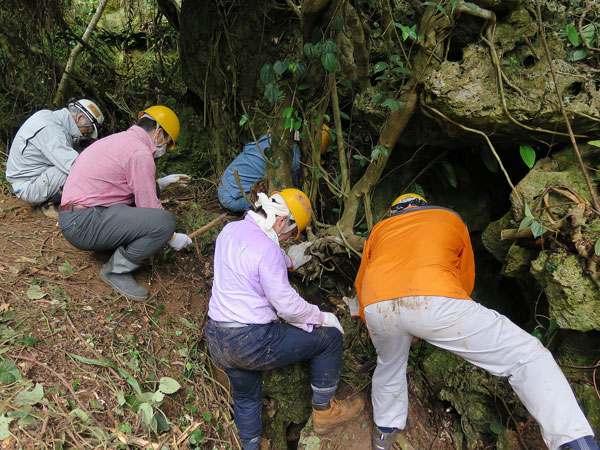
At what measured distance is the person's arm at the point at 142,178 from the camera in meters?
3.15

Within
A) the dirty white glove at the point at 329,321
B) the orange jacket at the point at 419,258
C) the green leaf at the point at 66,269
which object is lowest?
the dirty white glove at the point at 329,321

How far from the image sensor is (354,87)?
139 inches

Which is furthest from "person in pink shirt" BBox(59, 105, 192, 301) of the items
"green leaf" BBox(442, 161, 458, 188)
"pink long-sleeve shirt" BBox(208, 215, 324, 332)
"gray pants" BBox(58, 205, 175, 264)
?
"green leaf" BBox(442, 161, 458, 188)

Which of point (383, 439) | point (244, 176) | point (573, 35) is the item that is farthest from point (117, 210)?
point (573, 35)

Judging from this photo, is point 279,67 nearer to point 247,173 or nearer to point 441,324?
point 247,173

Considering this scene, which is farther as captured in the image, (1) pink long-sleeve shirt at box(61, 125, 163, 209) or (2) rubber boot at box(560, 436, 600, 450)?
(1) pink long-sleeve shirt at box(61, 125, 163, 209)

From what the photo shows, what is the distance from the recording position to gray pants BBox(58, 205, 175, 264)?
10.3ft

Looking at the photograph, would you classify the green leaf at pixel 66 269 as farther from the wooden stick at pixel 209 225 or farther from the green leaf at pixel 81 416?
the green leaf at pixel 81 416

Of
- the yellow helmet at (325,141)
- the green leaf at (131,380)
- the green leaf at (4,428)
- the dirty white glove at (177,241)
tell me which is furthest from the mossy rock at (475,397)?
the green leaf at (4,428)

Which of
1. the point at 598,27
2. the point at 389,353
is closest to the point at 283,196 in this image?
the point at 389,353

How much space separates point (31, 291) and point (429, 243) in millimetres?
2771

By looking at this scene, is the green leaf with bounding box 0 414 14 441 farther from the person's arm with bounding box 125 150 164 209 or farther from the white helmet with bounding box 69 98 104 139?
the white helmet with bounding box 69 98 104 139

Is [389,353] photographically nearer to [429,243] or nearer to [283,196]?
[429,243]

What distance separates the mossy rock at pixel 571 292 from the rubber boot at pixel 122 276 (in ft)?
9.38
